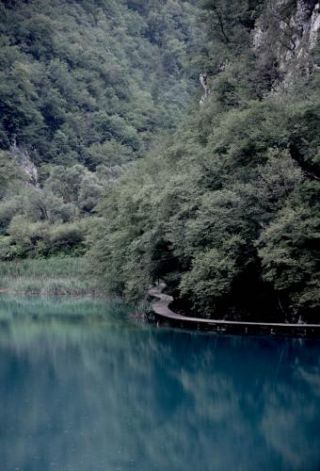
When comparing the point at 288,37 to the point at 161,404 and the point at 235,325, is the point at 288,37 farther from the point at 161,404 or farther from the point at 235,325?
the point at 161,404

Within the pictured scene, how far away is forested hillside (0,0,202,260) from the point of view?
9819cm

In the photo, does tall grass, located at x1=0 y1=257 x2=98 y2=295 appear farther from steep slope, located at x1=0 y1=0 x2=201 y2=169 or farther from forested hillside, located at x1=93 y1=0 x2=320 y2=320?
steep slope, located at x1=0 y1=0 x2=201 y2=169

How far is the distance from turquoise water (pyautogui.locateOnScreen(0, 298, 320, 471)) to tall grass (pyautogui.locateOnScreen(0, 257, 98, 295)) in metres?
17.4

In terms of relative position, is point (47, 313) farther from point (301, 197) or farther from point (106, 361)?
point (301, 197)

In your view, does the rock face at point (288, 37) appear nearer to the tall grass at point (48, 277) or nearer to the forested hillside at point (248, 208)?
the forested hillside at point (248, 208)

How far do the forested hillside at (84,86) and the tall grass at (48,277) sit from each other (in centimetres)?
1856

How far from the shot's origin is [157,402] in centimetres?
1880

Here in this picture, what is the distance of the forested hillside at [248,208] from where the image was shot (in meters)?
27.2

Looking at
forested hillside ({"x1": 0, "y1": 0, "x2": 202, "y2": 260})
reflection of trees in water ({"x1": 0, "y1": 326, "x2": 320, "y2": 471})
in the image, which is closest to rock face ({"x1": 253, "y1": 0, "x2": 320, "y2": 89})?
reflection of trees in water ({"x1": 0, "y1": 326, "x2": 320, "y2": 471})

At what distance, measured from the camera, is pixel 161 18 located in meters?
136

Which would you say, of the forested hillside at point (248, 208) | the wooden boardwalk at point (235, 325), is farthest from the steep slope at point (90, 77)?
the wooden boardwalk at point (235, 325)

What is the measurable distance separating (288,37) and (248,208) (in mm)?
15023

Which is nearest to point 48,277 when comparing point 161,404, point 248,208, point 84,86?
point 248,208

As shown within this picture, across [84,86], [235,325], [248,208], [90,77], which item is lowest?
[235,325]
